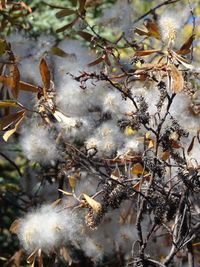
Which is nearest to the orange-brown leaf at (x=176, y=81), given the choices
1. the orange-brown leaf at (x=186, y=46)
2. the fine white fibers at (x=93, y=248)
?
the orange-brown leaf at (x=186, y=46)

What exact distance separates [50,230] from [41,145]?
257 millimetres

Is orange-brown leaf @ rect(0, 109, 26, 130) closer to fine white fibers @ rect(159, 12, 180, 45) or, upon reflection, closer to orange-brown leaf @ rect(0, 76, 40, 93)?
orange-brown leaf @ rect(0, 76, 40, 93)

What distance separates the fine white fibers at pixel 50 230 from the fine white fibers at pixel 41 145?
0.60 ft

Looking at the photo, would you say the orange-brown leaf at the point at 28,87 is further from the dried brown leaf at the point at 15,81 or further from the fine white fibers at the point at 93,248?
the fine white fibers at the point at 93,248

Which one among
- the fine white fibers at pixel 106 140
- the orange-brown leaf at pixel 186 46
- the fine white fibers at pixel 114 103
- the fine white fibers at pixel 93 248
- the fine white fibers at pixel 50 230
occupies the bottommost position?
the fine white fibers at pixel 93 248

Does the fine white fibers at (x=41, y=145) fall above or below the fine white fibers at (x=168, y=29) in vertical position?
below

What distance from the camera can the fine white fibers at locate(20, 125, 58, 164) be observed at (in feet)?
4.31

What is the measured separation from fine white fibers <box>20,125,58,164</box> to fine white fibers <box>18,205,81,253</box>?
182mm

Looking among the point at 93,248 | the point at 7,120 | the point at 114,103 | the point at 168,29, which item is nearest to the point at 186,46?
the point at 168,29

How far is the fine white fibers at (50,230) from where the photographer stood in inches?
45.3

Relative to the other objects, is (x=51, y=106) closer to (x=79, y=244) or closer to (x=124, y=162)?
(x=124, y=162)

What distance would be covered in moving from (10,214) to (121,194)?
1073 millimetres

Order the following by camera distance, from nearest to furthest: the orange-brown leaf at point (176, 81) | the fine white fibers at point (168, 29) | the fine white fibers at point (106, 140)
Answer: the orange-brown leaf at point (176, 81), the fine white fibers at point (168, 29), the fine white fibers at point (106, 140)

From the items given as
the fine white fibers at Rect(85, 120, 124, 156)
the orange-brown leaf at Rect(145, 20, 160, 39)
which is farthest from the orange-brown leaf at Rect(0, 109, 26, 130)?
the orange-brown leaf at Rect(145, 20, 160, 39)
